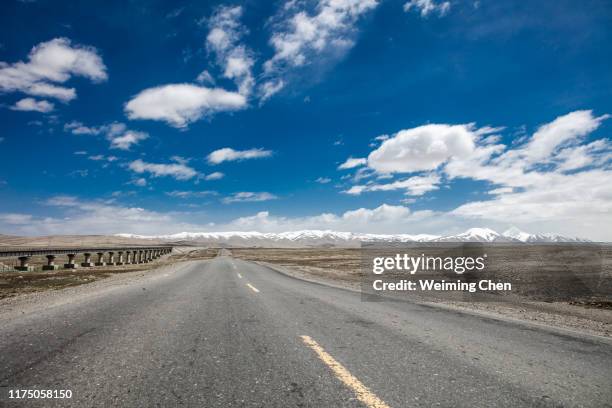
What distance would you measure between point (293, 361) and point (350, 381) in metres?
1.02

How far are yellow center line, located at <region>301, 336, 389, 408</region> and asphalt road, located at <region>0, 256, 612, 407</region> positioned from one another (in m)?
0.02

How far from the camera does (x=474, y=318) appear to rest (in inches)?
347

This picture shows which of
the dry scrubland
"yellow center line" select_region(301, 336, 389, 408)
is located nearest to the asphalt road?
"yellow center line" select_region(301, 336, 389, 408)

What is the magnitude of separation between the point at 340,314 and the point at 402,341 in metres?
2.76

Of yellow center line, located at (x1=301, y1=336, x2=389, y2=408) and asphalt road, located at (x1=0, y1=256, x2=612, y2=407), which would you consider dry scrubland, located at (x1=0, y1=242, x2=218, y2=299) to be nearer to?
asphalt road, located at (x1=0, y1=256, x2=612, y2=407)

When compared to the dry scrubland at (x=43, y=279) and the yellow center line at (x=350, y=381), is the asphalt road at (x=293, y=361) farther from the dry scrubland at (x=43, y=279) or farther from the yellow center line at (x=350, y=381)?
the dry scrubland at (x=43, y=279)

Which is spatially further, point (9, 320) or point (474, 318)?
point (474, 318)

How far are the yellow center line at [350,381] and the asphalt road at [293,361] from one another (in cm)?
2

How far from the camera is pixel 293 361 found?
15.3 feet

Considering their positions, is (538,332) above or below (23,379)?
below

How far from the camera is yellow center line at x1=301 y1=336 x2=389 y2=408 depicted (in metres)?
3.41

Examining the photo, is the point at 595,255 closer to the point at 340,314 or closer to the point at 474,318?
the point at 474,318

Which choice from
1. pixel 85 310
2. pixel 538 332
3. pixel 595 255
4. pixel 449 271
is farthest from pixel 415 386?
pixel 595 255

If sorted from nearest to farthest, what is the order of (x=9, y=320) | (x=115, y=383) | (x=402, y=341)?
(x=115, y=383) < (x=402, y=341) < (x=9, y=320)
